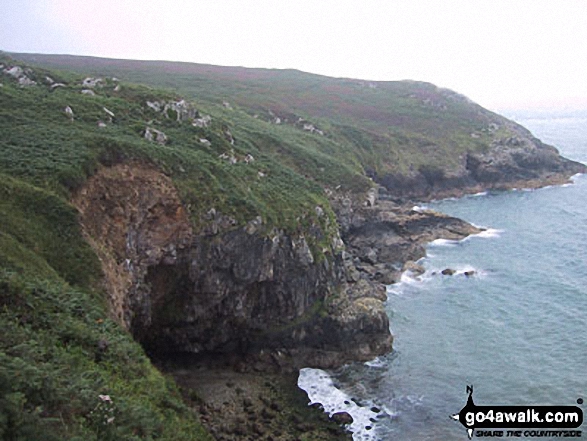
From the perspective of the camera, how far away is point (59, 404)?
1395 centimetres

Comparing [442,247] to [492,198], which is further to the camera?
[492,198]

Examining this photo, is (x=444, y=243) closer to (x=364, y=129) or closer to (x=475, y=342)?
(x=475, y=342)

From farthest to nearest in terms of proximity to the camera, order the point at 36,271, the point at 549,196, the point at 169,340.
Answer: the point at 549,196, the point at 169,340, the point at 36,271

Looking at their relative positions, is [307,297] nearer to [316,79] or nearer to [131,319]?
[131,319]

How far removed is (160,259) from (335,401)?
14296 mm

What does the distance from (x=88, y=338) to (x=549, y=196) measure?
89650 millimetres

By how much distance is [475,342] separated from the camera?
41.4 metres

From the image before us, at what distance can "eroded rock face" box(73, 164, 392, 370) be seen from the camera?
30.6 meters

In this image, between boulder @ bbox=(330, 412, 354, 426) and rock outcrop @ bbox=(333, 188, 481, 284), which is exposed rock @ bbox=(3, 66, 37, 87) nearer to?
rock outcrop @ bbox=(333, 188, 481, 284)

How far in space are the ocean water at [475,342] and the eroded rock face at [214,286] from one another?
3106mm

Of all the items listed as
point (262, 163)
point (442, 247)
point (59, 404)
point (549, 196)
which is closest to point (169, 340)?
point (59, 404)

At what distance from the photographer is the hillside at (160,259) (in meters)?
17.7

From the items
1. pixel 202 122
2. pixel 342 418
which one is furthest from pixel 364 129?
pixel 342 418

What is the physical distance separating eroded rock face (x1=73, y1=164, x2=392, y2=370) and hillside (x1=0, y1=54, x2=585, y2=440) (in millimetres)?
106
